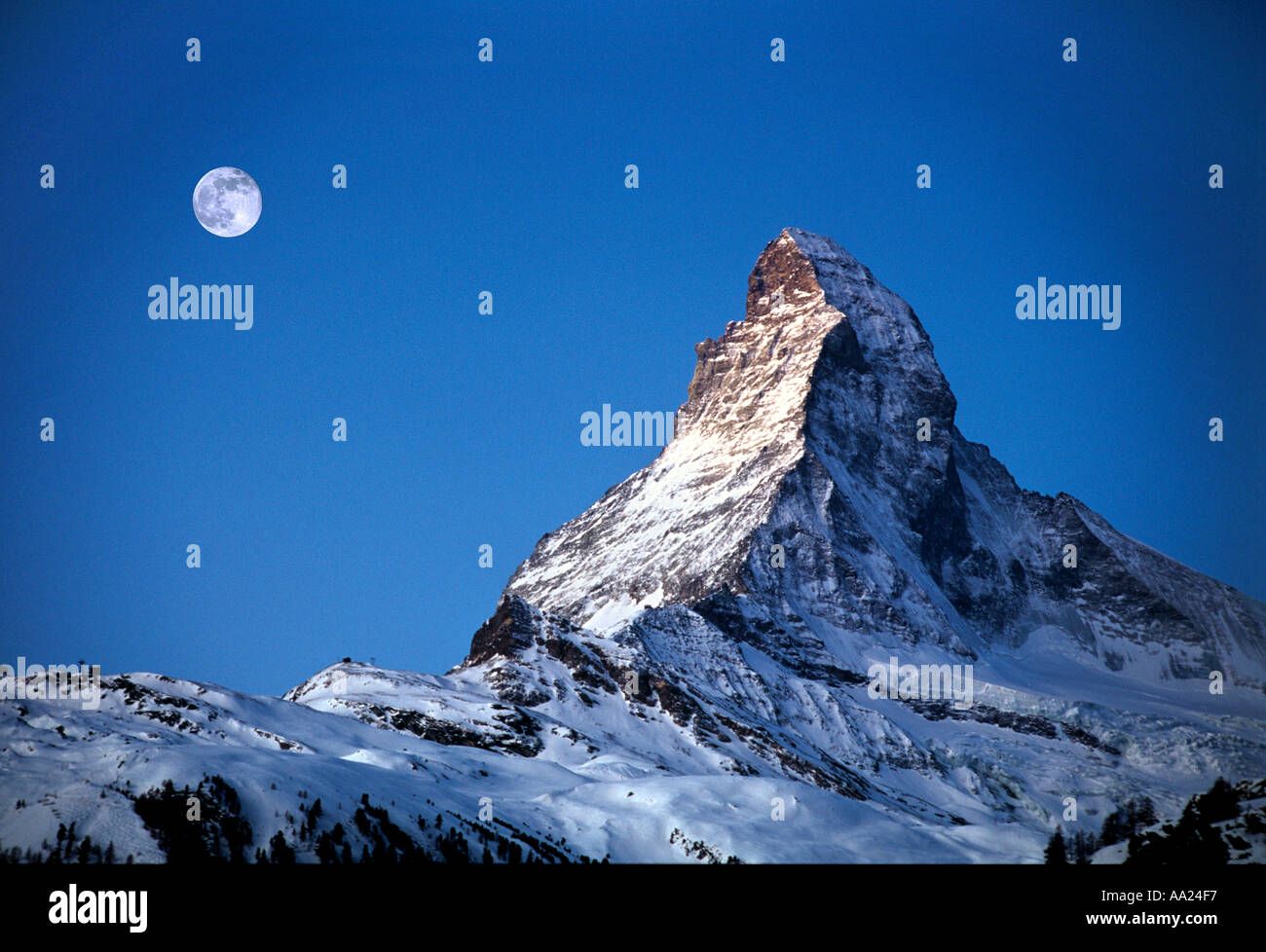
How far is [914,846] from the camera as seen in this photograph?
16312 cm

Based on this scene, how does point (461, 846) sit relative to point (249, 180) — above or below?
below

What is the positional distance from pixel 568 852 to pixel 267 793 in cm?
3033

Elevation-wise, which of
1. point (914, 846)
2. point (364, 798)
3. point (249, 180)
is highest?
point (249, 180)

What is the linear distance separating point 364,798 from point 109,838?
1069 inches

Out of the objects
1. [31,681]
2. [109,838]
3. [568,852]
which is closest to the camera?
[109,838]
